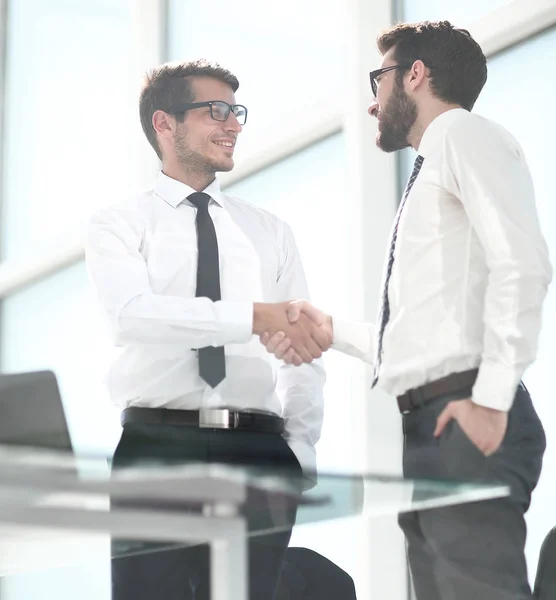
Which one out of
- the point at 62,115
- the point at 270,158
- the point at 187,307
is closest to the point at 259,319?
the point at 187,307

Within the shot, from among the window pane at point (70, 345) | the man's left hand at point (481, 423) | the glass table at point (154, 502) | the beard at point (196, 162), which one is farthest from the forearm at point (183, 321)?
the window pane at point (70, 345)

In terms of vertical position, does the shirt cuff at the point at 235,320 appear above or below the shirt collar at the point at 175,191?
below

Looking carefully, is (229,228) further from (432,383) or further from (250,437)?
(432,383)

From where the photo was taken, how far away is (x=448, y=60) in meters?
2.25

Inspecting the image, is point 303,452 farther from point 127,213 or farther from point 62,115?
point 62,115

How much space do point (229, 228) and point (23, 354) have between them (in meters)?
3.39

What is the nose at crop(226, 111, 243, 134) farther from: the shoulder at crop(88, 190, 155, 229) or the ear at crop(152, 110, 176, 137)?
the shoulder at crop(88, 190, 155, 229)

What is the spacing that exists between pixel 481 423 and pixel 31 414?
1.30m

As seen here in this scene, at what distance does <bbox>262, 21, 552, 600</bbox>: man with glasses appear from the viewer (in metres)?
1.77

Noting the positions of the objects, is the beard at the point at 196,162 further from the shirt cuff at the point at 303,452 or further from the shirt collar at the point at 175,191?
the shirt cuff at the point at 303,452

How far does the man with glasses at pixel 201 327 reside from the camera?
2334 millimetres

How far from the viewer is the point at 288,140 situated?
3.75m

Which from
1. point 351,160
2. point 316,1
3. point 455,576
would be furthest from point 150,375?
point 316,1

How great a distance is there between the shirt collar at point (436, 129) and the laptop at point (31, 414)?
3.95ft
